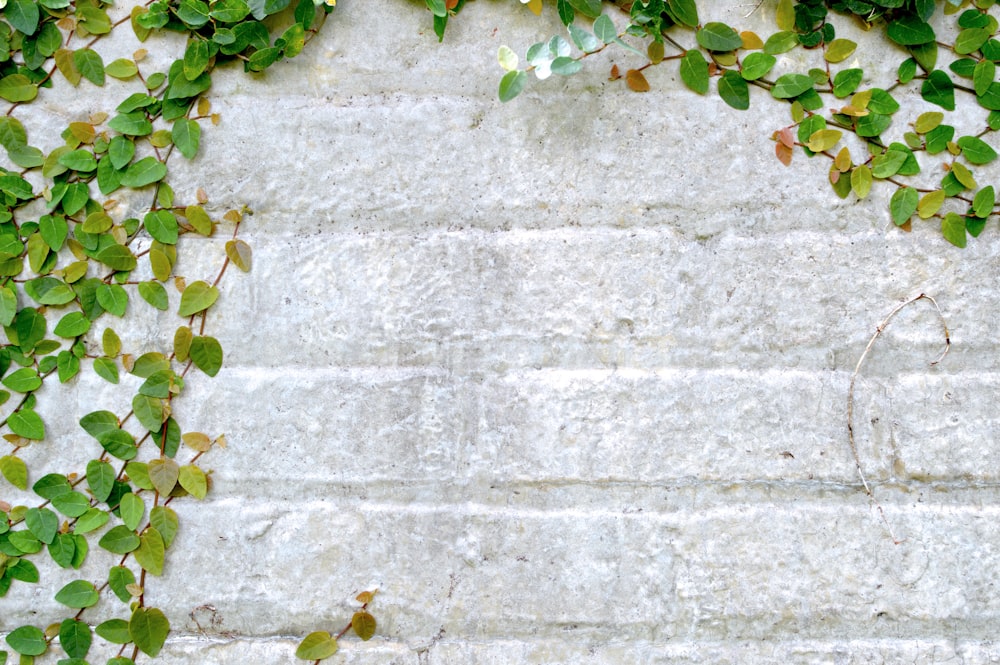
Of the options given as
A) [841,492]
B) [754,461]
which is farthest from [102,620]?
[841,492]

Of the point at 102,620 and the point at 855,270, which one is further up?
the point at 855,270

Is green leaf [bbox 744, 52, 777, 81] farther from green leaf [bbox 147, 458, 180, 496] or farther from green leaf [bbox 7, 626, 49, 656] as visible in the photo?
green leaf [bbox 7, 626, 49, 656]

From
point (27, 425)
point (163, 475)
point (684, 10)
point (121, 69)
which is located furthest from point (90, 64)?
point (684, 10)

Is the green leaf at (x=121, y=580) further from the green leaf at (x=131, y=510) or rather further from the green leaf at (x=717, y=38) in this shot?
the green leaf at (x=717, y=38)

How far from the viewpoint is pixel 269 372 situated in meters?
1.37

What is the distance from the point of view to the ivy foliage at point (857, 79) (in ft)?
4.30

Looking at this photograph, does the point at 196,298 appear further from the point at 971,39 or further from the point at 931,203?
the point at 971,39

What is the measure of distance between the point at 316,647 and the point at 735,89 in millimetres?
1334

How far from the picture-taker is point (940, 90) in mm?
1321

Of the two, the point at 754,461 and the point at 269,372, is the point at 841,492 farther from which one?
the point at 269,372

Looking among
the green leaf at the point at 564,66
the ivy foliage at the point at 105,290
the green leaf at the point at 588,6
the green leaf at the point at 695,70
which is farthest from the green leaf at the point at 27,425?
the green leaf at the point at 695,70

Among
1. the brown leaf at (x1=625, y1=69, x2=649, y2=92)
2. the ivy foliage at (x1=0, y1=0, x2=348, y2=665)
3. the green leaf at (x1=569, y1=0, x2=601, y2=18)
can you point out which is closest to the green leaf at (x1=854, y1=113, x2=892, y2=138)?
the brown leaf at (x1=625, y1=69, x2=649, y2=92)

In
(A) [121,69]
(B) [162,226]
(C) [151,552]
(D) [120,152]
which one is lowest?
(C) [151,552]

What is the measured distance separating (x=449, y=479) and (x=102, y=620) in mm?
726
